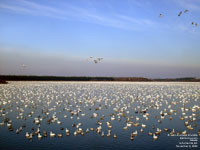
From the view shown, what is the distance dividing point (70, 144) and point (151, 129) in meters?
4.95

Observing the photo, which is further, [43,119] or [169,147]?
[43,119]

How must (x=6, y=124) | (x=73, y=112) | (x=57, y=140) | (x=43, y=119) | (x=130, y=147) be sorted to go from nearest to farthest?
(x=130, y=147)
(x=57, y=140)
(x=6, y=124)
(x=43, y=119)
(x=73, y=112)

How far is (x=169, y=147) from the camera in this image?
1190cm

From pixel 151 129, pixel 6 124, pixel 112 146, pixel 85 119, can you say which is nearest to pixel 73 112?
pixel 85 119

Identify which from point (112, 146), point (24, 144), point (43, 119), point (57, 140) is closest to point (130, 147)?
point (112, 146)

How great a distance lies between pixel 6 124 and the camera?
53.2 feet

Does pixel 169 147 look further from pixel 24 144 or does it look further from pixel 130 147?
pixel 24 144

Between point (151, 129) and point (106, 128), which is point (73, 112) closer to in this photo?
point (106, 128)

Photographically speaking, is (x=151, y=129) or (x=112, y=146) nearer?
(x=112, y=146)

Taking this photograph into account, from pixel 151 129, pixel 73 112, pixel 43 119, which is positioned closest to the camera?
pixel 151 129

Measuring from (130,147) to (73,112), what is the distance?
9.00 m

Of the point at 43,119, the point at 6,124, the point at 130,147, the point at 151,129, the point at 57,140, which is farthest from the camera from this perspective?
the point at 43,119

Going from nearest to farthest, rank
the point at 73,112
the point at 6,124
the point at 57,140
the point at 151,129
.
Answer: the point at 57,140 < the point at 151,129 < the point at 6,124 < the point at 73,112

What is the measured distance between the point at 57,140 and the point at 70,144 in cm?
91
